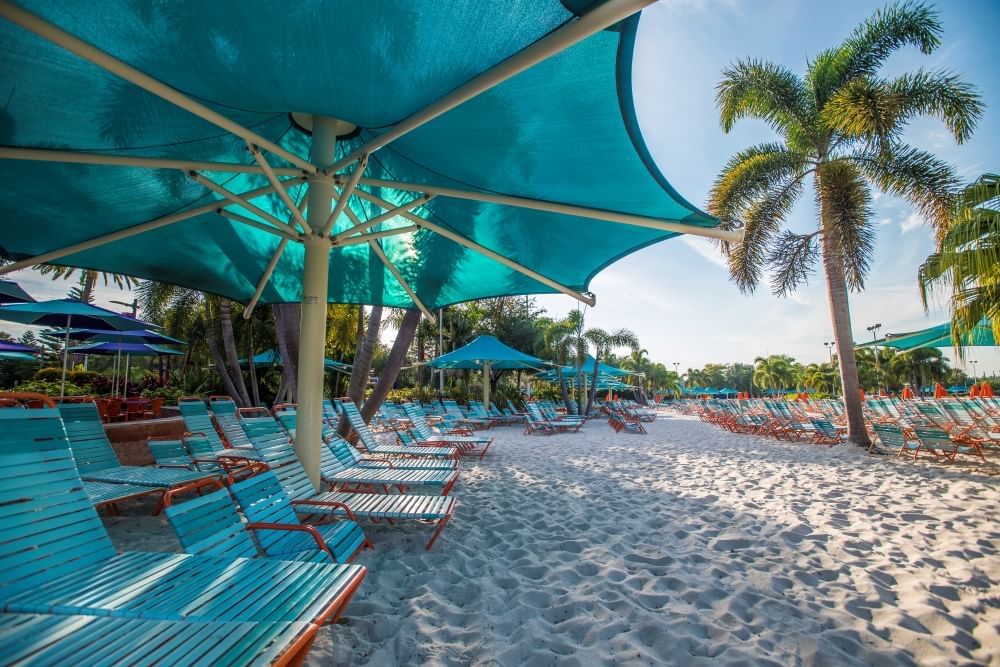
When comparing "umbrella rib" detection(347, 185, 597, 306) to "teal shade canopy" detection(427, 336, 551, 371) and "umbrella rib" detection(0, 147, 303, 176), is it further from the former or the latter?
"teal shade canopy" detection(427, 336, 551, 371)

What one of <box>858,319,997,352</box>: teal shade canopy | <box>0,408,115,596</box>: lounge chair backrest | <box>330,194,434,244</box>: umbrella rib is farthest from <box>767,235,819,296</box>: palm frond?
<box>0,408,115,596</box>: lounge chair backrest

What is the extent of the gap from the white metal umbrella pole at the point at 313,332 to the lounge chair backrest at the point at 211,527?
1191 millimetres

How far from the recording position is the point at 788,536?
4020 mm

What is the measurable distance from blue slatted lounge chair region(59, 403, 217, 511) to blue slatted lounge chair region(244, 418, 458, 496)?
3.29 ft

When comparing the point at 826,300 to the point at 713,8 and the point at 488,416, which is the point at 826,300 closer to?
the point at 713,8

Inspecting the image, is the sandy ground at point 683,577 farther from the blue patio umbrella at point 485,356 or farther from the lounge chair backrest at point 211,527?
the blue patio umbrella at point 485,356

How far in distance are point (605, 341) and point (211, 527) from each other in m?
21.3

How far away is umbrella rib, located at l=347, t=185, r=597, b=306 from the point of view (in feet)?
13.3

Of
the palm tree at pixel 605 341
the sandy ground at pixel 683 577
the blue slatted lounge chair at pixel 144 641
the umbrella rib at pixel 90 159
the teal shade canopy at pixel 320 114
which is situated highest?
the palm tree at pixel 605 341

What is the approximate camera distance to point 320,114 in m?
3.12

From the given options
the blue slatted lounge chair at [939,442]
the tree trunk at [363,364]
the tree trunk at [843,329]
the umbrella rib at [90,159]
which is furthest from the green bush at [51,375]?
the tree trunk at [843,329]

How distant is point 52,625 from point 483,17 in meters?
3.11

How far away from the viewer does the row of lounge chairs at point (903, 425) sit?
750 cm

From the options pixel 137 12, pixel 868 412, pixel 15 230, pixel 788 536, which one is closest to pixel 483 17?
pixel 137 12
